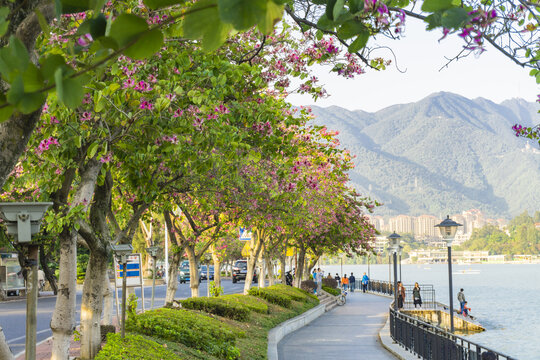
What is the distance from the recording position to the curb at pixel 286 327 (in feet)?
52.0

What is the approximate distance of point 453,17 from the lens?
74.0 inches

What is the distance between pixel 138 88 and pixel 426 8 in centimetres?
632

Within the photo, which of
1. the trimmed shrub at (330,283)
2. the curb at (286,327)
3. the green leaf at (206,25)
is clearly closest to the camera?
the green leaf at (206,25)

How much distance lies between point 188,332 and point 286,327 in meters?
10.3

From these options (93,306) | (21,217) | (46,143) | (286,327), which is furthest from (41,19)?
(286,327)

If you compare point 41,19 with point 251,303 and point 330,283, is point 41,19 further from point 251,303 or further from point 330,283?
point 330,283

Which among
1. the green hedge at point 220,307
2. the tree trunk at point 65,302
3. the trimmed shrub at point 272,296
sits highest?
the tree trunk at point 65,302

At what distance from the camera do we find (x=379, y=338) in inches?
855

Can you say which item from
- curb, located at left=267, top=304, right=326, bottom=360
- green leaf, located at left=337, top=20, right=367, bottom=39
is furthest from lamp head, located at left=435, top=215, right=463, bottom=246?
green leaf, located at left=337, top=20, right=367, bottom=39

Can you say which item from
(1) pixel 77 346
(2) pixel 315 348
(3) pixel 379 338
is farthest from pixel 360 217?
(1) pixel 77 346

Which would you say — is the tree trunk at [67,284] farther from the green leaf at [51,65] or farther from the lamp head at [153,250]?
the lamp head at [153,250]

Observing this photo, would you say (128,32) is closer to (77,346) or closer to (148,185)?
(148,185)

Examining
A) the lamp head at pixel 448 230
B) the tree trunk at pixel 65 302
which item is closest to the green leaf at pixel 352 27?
the tree trunk at pixel 65 302

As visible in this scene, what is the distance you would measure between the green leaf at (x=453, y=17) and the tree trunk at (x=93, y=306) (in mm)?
9507
